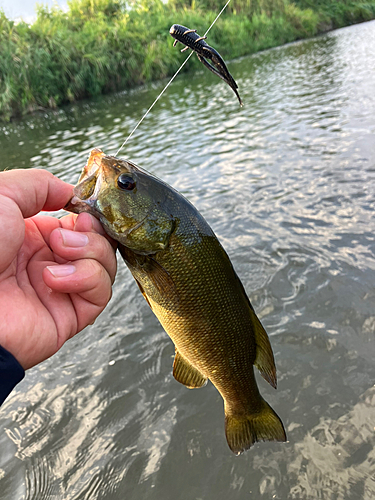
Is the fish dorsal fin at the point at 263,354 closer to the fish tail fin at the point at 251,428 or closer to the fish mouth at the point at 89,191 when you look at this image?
the fish tail fin at the point at 251,428

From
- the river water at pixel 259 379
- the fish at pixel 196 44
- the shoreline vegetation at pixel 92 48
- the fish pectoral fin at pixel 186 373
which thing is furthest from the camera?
the shoreline vegetation at pixel 92 48

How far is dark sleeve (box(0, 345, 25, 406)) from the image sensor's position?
1.37m

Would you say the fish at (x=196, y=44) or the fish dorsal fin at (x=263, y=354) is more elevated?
the fish at (x=196, y=44)

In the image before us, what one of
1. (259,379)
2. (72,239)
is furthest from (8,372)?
(259,379)

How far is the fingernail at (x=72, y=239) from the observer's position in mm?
1566

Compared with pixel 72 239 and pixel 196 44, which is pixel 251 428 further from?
pixel 196 44

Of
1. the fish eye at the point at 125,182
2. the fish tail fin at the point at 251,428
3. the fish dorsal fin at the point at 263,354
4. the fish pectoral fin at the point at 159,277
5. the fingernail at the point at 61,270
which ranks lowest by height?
the fish tail fin at the point at 251,428

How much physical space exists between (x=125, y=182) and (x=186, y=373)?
1203mm

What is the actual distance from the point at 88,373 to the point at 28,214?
2.17m

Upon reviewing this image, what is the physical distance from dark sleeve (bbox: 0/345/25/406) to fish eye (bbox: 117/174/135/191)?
33.3 inches

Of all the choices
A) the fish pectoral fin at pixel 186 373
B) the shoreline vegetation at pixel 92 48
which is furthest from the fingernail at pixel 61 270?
the shoreline vegetation at pixel 92 48

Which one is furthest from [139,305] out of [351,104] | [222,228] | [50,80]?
[50,80]

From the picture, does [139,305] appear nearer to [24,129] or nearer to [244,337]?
Answer: [244,337]

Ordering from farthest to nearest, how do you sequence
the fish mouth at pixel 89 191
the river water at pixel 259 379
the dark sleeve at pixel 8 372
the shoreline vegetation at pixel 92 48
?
the shoreline vegetation at pixel 92 48 → the river water at pixel 259 379 → the fish mouth at pixel 89 191 → the dark sleeve at pixel 8 372
